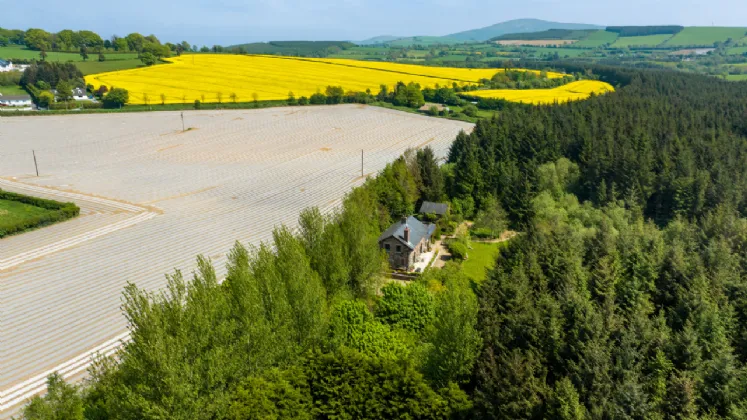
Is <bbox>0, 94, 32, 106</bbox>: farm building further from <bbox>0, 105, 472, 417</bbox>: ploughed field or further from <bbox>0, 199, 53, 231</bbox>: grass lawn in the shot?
<bbox>0, 199, 53, 231</bbox>: grass lawn

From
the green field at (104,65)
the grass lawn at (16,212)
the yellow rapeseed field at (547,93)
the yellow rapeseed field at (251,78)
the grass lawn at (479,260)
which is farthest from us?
the green field at (104,65)

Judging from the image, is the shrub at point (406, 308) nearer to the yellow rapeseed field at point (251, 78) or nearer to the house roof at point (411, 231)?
the house roof at point (411, 231)

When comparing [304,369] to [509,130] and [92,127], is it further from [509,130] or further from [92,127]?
[92,127]

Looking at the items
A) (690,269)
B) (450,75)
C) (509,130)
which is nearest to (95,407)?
(690,269)

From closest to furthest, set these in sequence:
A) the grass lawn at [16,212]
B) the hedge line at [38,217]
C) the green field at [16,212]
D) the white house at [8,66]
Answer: the hedge line at [38,217], the grass lawn at [16,212], the green field at [16,212], the white house at [8,66]

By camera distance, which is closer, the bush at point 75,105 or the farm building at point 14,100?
the bush at point 75,105

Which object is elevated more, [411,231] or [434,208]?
[411,231]

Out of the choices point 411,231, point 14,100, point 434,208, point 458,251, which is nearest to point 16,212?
point 411,231

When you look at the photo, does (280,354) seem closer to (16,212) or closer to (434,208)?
(434,208)

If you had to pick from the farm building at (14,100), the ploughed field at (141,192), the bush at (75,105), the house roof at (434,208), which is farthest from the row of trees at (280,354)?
the farm building at (14,100)
